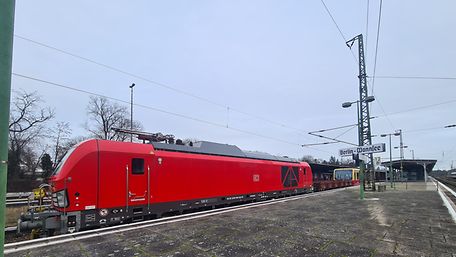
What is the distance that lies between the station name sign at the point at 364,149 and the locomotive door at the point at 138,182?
1711 centimetres

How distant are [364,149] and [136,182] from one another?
17.9m

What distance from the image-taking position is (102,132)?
1689 inches

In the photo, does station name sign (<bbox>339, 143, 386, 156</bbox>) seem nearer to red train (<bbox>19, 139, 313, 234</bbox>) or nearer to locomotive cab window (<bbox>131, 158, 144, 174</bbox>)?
red train (<bbox>19, 139, 313, 234</bbox>)

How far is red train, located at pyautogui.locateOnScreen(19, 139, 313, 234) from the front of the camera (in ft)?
28.9

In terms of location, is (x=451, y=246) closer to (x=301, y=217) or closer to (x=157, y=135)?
(x=301, y=217)

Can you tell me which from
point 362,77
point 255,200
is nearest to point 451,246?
point 255,200

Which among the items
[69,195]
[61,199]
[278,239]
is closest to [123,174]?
[69,195]

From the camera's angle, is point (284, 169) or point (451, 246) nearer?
point (451, 246)

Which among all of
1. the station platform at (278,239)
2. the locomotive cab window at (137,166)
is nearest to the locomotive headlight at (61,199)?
the station platform at (278,239)

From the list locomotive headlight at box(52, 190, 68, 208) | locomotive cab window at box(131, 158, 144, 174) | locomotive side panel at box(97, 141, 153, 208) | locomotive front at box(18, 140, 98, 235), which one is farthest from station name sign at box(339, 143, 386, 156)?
locomotive headlight at box(52, 190, 68, 208)

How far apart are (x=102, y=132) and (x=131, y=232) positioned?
125 feet

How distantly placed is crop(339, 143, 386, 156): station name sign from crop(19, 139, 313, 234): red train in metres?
10.4

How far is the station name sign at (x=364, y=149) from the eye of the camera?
2131cm

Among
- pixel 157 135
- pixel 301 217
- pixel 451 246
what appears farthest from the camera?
pixel 157 135
